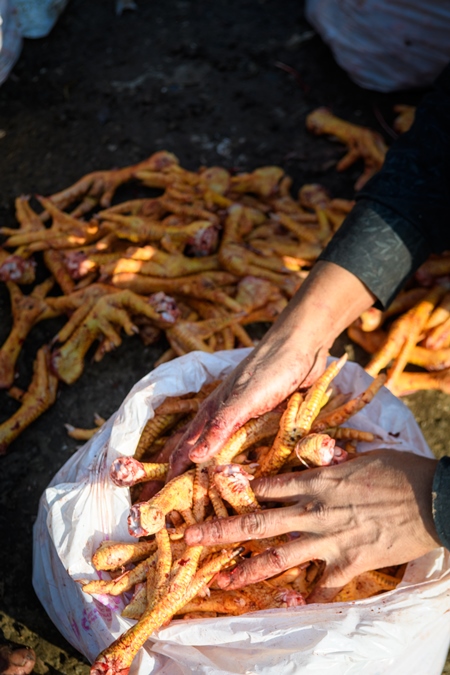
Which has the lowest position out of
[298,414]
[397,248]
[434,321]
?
[434,321]

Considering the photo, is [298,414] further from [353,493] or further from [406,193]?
[406,193]

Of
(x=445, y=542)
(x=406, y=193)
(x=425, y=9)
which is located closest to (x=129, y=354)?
(x=406, y=193)

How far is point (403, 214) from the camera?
79.0 inches

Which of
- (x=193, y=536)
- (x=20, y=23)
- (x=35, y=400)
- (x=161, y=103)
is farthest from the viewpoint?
(x=20, y=23)

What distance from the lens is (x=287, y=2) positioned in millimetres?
4617

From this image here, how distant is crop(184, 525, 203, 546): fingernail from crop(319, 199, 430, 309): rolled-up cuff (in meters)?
1.00

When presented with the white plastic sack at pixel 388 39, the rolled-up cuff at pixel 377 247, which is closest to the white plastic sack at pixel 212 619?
Answer: the rolled-up cuff at pixel 377 247

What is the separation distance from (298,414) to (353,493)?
11.3 inches

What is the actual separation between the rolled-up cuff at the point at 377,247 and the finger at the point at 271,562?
908mm

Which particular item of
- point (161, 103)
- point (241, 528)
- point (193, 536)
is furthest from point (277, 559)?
point (161, 103)

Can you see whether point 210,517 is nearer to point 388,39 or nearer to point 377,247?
point 377,247

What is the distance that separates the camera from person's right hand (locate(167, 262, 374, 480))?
1697mm

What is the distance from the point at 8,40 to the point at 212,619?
3962mm

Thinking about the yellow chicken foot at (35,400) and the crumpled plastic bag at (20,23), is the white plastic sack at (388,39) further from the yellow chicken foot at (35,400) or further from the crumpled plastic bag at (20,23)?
the yellow chicken foot at (35,400)
